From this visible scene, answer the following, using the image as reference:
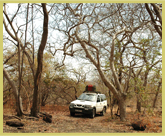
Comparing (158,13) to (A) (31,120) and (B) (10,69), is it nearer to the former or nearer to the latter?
(A) (31,120)

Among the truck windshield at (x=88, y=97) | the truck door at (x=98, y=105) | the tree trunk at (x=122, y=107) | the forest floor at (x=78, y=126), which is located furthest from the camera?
the truck windshield at (x=88, y=97)

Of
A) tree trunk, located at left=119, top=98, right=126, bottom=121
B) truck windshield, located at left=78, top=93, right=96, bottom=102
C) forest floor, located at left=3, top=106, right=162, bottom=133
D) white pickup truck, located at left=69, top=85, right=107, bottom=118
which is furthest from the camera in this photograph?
truck windshield, located at left=78, top=93, right=96, bottom=102

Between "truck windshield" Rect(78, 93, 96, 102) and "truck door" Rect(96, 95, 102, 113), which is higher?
"truck windshield" Rect(78, 93, 96, 102)

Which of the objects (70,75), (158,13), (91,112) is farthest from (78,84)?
(158,13)

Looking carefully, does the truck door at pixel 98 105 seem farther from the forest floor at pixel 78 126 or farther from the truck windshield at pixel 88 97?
the forest floor at pixel 78 126

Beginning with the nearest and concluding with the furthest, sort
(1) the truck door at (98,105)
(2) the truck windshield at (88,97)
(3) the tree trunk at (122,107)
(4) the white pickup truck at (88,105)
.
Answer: (3) the tree trunk at (122,107) < (4) the white pickup truck at (88,105) < (1) the truck door at (98,105) < (2) the truck windshield at (88,97)

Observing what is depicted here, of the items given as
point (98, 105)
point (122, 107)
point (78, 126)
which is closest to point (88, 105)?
point (98, 105)

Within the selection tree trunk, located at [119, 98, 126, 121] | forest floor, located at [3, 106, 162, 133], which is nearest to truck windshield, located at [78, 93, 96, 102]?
forest floor, located at [3, 106, 162, 133]

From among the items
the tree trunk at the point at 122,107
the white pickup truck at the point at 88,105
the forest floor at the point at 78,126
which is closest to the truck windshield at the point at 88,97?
the white pickup truck at the point at 88,105

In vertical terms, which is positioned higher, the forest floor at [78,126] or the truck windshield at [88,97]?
the truck windshield at [88,97]

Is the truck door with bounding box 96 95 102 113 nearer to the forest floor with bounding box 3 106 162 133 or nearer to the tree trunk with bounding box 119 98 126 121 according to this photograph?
the forest floor with bounding box 3 106 162 133

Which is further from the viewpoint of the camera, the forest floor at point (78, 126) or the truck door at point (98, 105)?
the truck door at point (98, 105)

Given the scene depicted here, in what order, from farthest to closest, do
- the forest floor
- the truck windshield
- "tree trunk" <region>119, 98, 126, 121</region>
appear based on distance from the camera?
the truck windshield < "tree trunk" <region>119, 98, 126, 121</region> < the forest floor

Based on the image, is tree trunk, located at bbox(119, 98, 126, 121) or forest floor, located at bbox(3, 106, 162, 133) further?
tree trunk, located at bbox(119, 98, 126, 121)
